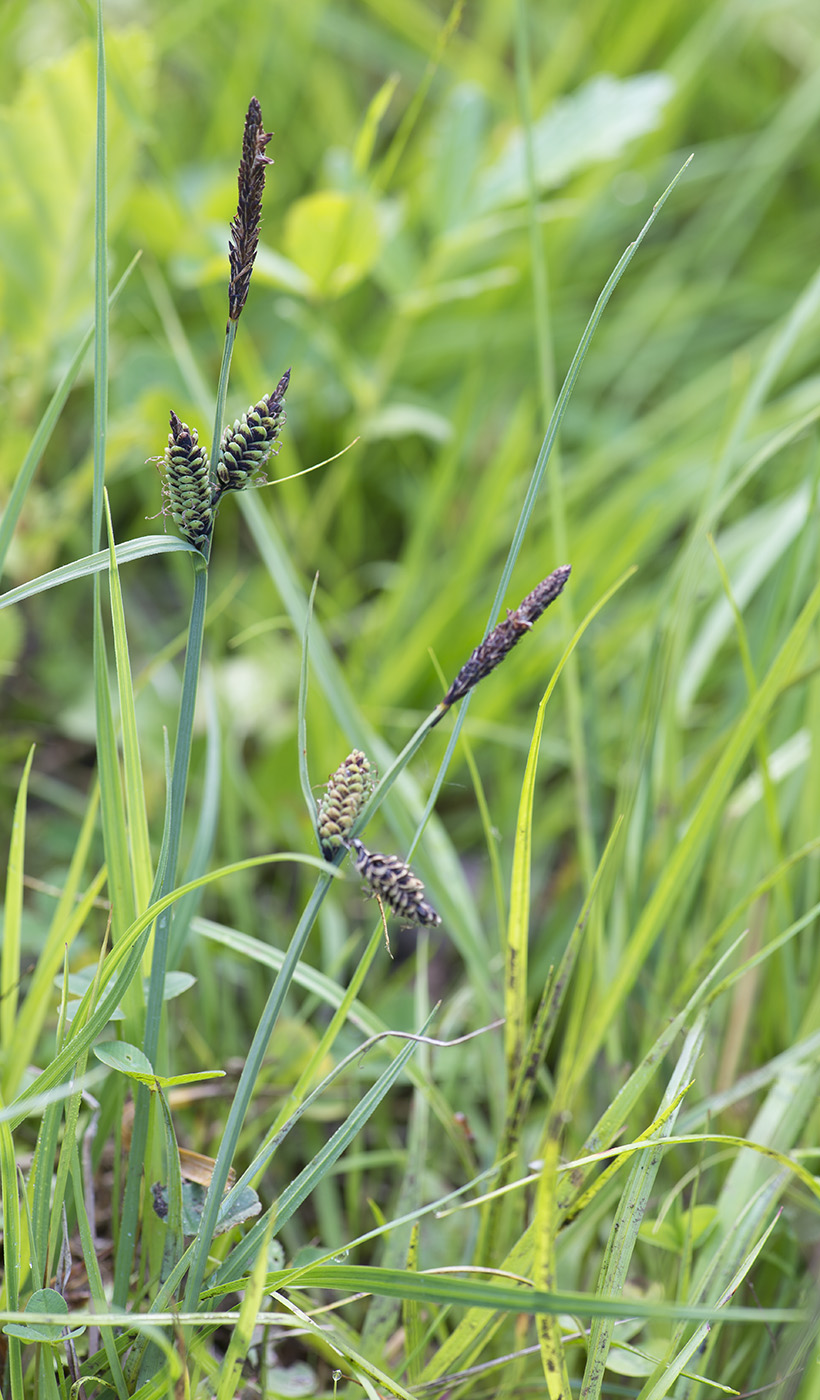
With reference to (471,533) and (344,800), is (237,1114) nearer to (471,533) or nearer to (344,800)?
(344,800)

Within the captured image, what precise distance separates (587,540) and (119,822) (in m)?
1.07

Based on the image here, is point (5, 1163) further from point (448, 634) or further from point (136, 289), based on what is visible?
point (136, 289)

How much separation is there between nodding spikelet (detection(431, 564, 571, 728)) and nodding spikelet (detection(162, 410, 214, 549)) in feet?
0.61

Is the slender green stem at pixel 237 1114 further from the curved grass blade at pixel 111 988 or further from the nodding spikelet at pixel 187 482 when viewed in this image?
the nodding spikelet at pixel 187 482

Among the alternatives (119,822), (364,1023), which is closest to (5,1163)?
(119,822)

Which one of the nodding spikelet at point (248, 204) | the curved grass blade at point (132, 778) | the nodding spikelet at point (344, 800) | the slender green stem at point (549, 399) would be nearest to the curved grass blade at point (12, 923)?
the curved grass blade at point (132, 778)

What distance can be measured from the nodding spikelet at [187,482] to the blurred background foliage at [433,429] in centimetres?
→ 50

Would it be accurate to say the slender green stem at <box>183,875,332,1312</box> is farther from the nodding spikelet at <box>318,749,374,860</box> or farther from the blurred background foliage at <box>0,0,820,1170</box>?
the blurred background foliage at <box>0,0,820,1170</box>

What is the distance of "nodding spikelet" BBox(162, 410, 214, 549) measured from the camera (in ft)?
1.84

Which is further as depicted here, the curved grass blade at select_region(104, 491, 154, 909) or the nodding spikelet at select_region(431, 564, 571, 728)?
the curved grass blade at select_region(104, 491, 154, 909)

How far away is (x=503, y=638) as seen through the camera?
23.1 inches

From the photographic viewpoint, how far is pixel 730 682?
163 cm

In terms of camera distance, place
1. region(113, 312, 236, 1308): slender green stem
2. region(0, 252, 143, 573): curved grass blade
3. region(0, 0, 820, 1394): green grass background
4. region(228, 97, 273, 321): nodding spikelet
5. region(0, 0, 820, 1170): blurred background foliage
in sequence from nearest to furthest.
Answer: region(228, 97, 273, 321): nodding spikelet → region(113, 312, 236, 1308): slender green stem → region(0, 252, 143, 573): curved grass blade → region(0, 0, 820, 1394): green grass background → region(0, 0, 820, 1170): blurred background foliage

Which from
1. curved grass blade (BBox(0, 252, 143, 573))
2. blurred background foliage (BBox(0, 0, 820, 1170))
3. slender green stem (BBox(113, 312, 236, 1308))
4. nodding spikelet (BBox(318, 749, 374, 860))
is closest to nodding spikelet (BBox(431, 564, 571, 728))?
nodding spikelet (BBox(318, 749, 374, 860))
